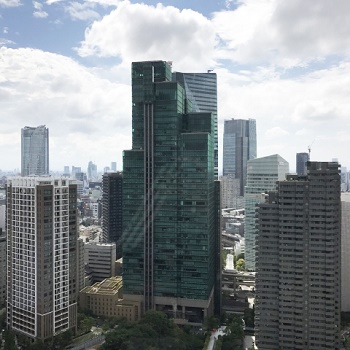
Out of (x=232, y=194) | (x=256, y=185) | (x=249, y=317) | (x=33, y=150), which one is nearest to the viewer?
(x=249, y=317)

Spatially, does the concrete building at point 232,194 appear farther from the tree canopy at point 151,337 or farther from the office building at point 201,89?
the tree canopy at point 151,337

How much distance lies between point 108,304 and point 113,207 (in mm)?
36084

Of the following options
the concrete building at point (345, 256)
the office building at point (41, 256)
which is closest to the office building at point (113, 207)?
the office building at point (41, 256)

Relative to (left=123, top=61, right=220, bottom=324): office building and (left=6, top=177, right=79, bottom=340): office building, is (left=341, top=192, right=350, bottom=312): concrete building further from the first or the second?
(left=6, top=177, right=79, bottom=340): office building

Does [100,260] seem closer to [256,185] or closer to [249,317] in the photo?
[249,317]

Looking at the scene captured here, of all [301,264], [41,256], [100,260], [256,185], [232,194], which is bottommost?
[100,260]

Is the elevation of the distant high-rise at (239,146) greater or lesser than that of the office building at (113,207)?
greater

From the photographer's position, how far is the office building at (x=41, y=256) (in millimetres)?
51188

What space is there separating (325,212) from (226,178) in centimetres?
13030

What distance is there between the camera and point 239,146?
18975cm

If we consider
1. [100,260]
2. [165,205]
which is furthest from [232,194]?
[165,205]

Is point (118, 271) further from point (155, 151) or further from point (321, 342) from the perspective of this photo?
point (321, 342)

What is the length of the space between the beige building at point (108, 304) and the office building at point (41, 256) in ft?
28.4

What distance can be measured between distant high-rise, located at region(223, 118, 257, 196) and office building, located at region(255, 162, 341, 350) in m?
138
